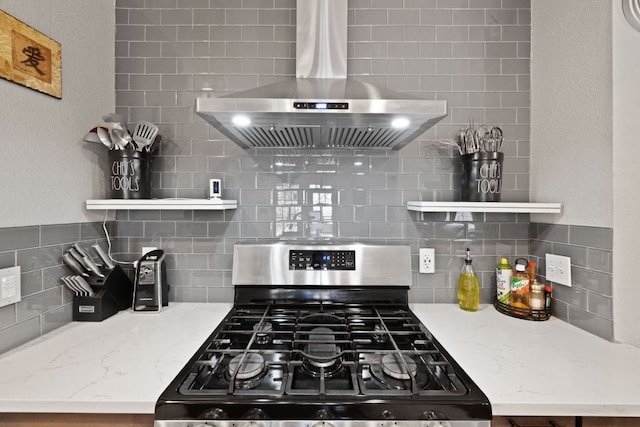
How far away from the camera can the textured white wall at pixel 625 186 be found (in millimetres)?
1220

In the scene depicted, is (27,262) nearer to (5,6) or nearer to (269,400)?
(5,6)

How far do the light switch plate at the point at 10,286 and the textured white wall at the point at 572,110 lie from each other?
2.11 m

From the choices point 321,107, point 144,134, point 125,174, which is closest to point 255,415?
point 321,107

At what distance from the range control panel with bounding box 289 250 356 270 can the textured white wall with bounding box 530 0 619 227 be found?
931 mm

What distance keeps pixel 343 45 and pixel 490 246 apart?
1.18 metres

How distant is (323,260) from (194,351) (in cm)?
67

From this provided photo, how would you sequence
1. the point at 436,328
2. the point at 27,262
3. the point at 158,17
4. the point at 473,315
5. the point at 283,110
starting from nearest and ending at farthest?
1. the point at 283,110
2. the point at 27,262
3. the point at 436,328
4. the point at 473,315
5. the point at 158,17

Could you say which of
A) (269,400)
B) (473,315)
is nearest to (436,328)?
(473,315)

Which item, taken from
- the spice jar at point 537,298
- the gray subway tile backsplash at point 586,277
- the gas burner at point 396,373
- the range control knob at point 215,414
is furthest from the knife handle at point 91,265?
the gray subway tile backsplash at point 586,277

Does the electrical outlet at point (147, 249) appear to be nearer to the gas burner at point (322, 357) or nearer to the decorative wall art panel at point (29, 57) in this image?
the decorative wall art panel at point (29, 57)

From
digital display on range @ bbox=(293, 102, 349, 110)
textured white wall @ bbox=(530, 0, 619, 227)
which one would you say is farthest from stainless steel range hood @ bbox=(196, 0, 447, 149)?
textured white wall @ bbox=(530, 0, 619, 227)

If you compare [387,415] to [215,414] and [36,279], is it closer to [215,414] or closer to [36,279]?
[215,414]

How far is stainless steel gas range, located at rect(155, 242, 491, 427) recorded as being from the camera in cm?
87

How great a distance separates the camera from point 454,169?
5.57ft
